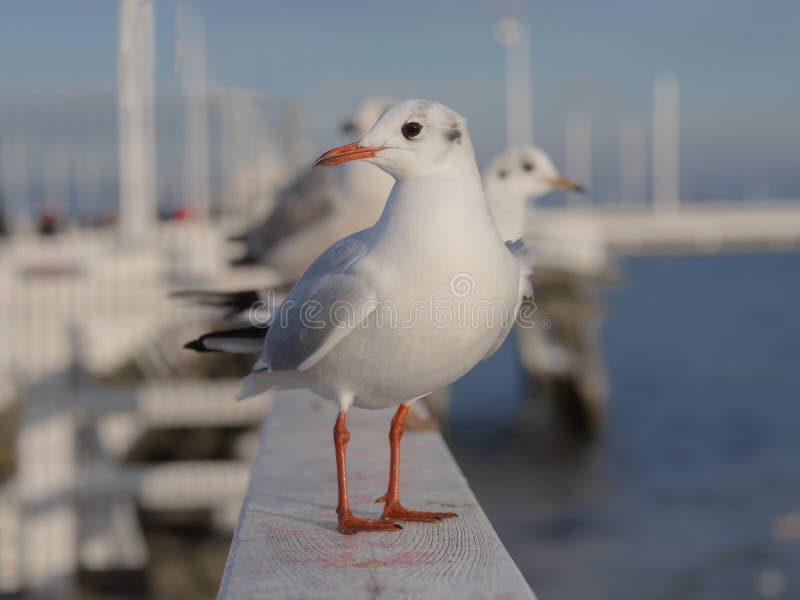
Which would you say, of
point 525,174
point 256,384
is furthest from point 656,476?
point 256,384

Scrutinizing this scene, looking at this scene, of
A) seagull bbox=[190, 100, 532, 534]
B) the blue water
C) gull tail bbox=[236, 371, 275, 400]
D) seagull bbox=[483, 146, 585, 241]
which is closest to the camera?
seagull bbox=[190, 100, 532, 534]

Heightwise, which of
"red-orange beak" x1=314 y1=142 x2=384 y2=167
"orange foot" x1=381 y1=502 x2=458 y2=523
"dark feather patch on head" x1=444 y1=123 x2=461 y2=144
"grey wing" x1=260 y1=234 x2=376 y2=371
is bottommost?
"orange foot" x1=381 y1=502 x2=458 y2=523

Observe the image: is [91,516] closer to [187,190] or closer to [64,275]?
[64,275]

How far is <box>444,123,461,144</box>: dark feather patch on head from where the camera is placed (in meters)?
3.16

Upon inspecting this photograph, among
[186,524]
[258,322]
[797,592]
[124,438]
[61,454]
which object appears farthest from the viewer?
[797,592]

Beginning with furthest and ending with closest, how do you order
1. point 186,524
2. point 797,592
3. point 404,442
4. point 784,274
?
point 784,274 < point 797,592 < point 186,524 < point 404,442

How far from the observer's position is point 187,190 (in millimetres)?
27328

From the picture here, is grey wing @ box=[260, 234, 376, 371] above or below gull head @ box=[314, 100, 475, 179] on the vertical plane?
below

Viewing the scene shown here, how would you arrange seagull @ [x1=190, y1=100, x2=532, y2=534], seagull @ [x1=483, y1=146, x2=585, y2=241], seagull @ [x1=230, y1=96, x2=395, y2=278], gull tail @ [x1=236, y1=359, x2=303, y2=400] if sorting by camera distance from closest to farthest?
seagull @ [x1=190, y1=100, x2=532, y2=534], gull tail @ [x1=236, y1=359, x2=303, y2=400], seagull @ [x1=483, y1=146, x2=585, y2=241], seagull @ [x1=230, y1=96, x2=395, y2=278]

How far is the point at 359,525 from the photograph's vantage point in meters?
3.26

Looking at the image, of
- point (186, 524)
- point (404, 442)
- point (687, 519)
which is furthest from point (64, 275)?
point (687, 519)

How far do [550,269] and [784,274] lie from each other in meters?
90.0

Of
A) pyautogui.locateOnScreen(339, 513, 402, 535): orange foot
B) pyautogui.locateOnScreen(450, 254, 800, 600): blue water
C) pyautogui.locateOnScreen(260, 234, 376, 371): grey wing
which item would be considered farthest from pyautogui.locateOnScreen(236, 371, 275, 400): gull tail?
pyautogui.locateOnScreen(450, 254, 800, 600): blue water

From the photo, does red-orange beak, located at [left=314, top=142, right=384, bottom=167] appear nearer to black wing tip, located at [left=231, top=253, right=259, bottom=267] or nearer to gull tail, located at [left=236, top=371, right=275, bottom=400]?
gull tail, located at [left=236, top=371, right=275, bottom=400]
